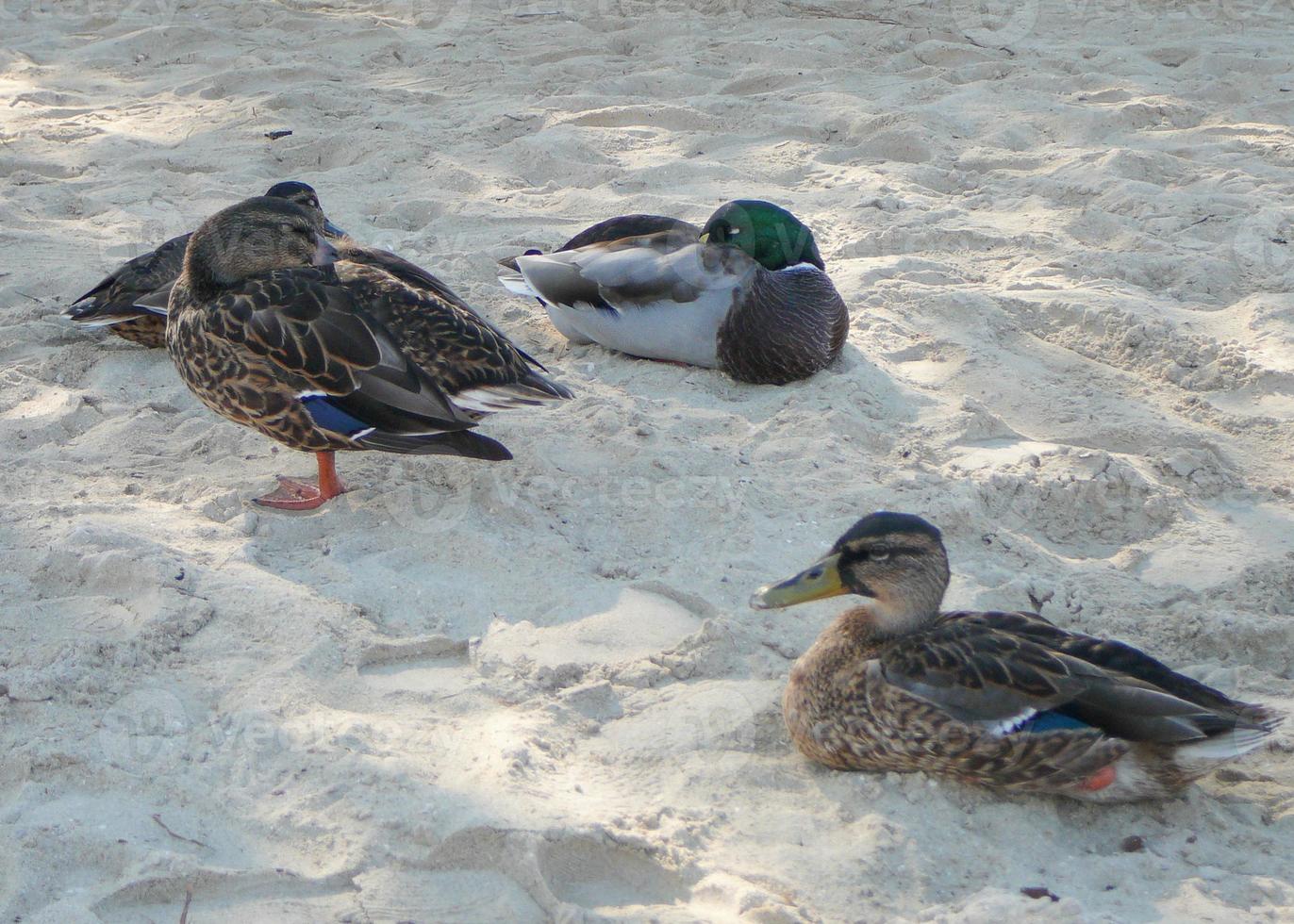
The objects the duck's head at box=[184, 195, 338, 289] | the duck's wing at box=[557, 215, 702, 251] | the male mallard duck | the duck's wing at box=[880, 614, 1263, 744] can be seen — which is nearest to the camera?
the duck's wing at box=[880, 614, 1263, 744]

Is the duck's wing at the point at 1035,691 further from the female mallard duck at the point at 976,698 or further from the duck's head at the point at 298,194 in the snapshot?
the duck's head at the point at 298,194

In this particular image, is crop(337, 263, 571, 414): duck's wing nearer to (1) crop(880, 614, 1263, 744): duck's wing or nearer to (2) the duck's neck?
(2) the duck's neck

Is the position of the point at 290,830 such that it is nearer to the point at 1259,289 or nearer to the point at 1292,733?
the point at 1292,733

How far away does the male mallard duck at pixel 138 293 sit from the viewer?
14.8ft

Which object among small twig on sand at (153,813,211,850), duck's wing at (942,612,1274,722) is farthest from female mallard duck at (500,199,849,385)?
small twig on sand at (153,813,211,850)

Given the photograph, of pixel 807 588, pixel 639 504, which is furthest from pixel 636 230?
pixel 807 588

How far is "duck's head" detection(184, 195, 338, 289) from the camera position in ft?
12.6

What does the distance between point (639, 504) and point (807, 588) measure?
100cm

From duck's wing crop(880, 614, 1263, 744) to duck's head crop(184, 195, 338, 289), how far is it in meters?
2.24

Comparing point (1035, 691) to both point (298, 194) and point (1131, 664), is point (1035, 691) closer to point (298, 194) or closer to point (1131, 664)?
point (1131, 664)

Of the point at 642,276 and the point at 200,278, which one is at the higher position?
the point at 200,278

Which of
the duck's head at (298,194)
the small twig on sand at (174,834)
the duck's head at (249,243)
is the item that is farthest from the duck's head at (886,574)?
the duck's head at (298,194)

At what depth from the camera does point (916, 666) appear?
9.12 feet

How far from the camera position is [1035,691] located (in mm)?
2672
